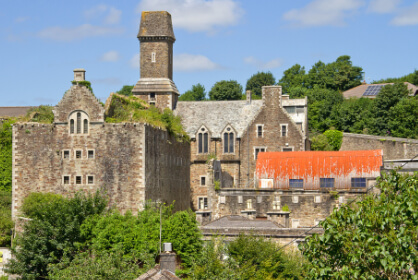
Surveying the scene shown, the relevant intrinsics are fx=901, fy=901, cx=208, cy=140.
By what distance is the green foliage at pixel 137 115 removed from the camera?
61.8 metres

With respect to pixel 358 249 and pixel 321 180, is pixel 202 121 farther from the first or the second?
pixel 358 249

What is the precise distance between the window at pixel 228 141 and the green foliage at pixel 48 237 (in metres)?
23.8

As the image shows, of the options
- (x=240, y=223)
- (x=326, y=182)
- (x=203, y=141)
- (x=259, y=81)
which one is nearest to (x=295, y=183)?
(x=326, y=182)

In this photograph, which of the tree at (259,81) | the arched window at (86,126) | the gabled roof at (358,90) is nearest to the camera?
the arched window at (86,126)

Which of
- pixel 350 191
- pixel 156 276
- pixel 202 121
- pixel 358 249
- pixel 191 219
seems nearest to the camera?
pixel 358 249

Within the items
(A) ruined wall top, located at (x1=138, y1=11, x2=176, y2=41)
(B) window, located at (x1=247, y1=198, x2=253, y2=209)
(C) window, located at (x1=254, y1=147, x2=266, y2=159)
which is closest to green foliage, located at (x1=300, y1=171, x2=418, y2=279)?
(B) window, located at (x1=247, y1=198, x2=253, y2=209)

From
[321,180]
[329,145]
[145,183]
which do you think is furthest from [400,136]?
[145,183]

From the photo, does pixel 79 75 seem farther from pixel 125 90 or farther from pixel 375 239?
pixel 125 90

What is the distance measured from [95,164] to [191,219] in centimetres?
1085

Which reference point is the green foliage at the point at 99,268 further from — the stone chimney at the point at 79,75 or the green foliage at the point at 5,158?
the green foliage at the point at 5,158

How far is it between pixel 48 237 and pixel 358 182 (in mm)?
22871

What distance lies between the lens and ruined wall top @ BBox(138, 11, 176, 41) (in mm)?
78125

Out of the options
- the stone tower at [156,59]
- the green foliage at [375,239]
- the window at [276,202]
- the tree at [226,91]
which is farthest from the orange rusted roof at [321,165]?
the tree at [226,91]

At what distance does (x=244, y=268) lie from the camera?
42.5 meters
